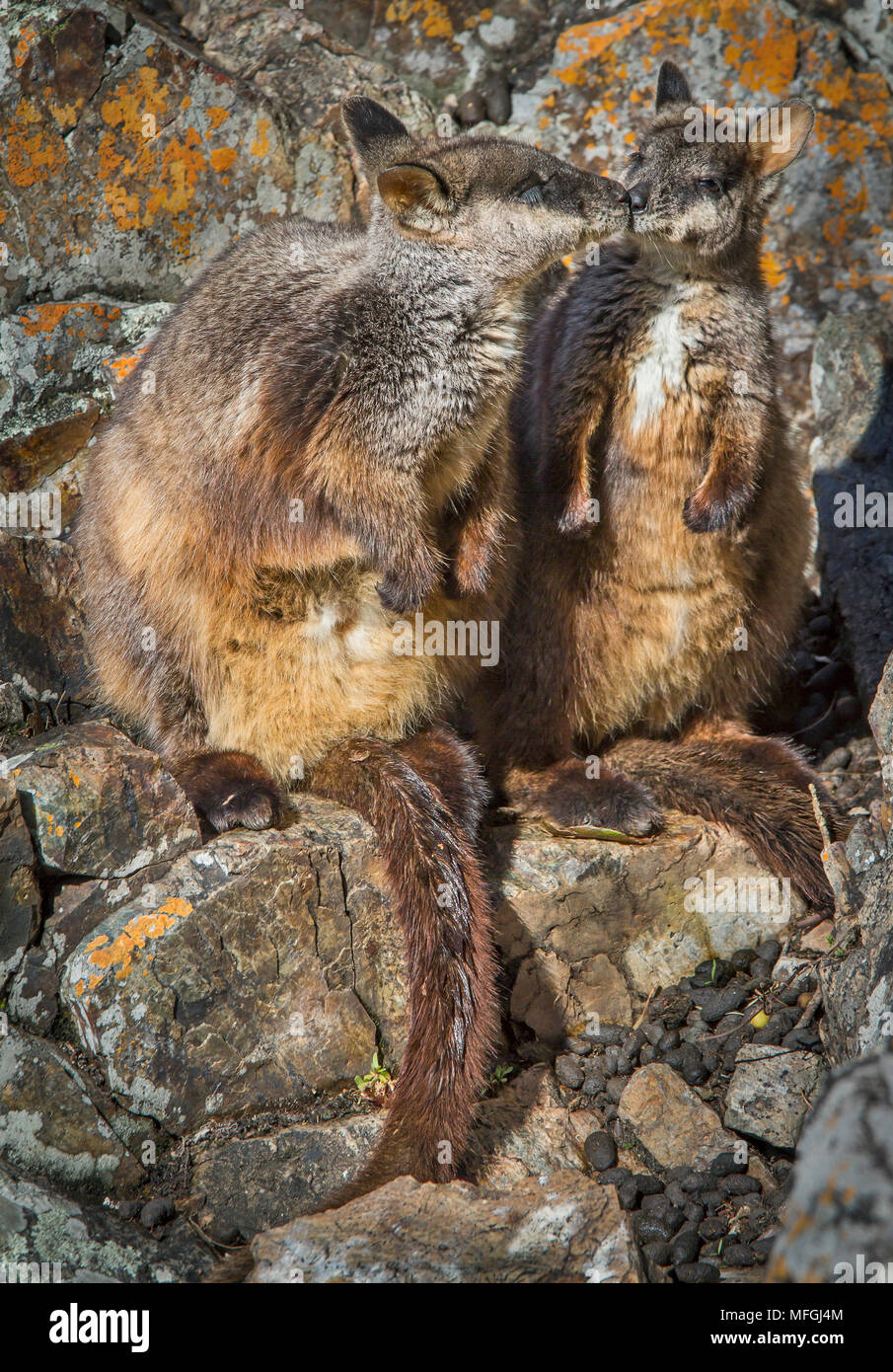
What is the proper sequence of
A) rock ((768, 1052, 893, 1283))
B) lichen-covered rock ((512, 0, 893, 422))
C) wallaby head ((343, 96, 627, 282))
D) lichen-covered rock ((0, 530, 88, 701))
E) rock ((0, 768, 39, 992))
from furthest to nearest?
1. lichen-covered rock ((512, 0, 893, 422))
2. lichen-covered rock ((0, 530, 88, 701))
3. wallaby head ((343, 96, 627, 282))
4. rock ((0, 768, 39, 992))
5. rock ((768, 1052, 893, 1283))

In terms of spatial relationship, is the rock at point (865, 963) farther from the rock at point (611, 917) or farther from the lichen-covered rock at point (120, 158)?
the lichen-covered rock at point (120, 158)

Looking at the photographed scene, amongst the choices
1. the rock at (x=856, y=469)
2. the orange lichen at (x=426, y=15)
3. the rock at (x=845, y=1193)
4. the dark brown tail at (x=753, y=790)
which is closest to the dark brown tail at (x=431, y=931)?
the dark brown tail at (x=753, y=790)

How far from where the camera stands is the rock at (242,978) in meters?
3.68

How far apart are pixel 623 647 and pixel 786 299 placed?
2693mm

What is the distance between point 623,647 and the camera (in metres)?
4.91

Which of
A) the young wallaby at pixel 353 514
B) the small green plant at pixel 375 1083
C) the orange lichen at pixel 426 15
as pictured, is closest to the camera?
the small green plant at pixel 375 1083

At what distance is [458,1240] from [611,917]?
171cm

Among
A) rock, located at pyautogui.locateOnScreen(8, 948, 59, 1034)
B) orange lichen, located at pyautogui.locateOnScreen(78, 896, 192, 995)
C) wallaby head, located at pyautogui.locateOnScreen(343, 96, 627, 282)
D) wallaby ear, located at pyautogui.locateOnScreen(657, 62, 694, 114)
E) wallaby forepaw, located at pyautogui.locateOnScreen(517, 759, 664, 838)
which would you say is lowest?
rock, located at pyautogui.locateOnScreen(8, 948, 59, 1034)

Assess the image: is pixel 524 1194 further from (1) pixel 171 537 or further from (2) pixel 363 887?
(1) pixel 171 537

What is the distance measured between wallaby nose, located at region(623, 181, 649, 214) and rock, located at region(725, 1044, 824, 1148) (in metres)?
3.05

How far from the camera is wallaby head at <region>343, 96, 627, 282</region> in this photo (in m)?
4.18

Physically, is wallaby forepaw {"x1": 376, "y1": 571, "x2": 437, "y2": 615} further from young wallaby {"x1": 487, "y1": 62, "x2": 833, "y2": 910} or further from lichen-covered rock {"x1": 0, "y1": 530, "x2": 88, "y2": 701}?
lichen-covered rock {"x1": 0, "y1": 530, "x2": 88, "y2": 701}

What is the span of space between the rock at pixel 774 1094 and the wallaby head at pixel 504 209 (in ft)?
9.38

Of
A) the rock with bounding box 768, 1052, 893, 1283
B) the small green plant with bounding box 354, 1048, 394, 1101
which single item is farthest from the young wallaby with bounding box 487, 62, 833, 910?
the rock with bounding box 768, 1052, 893, 1283
